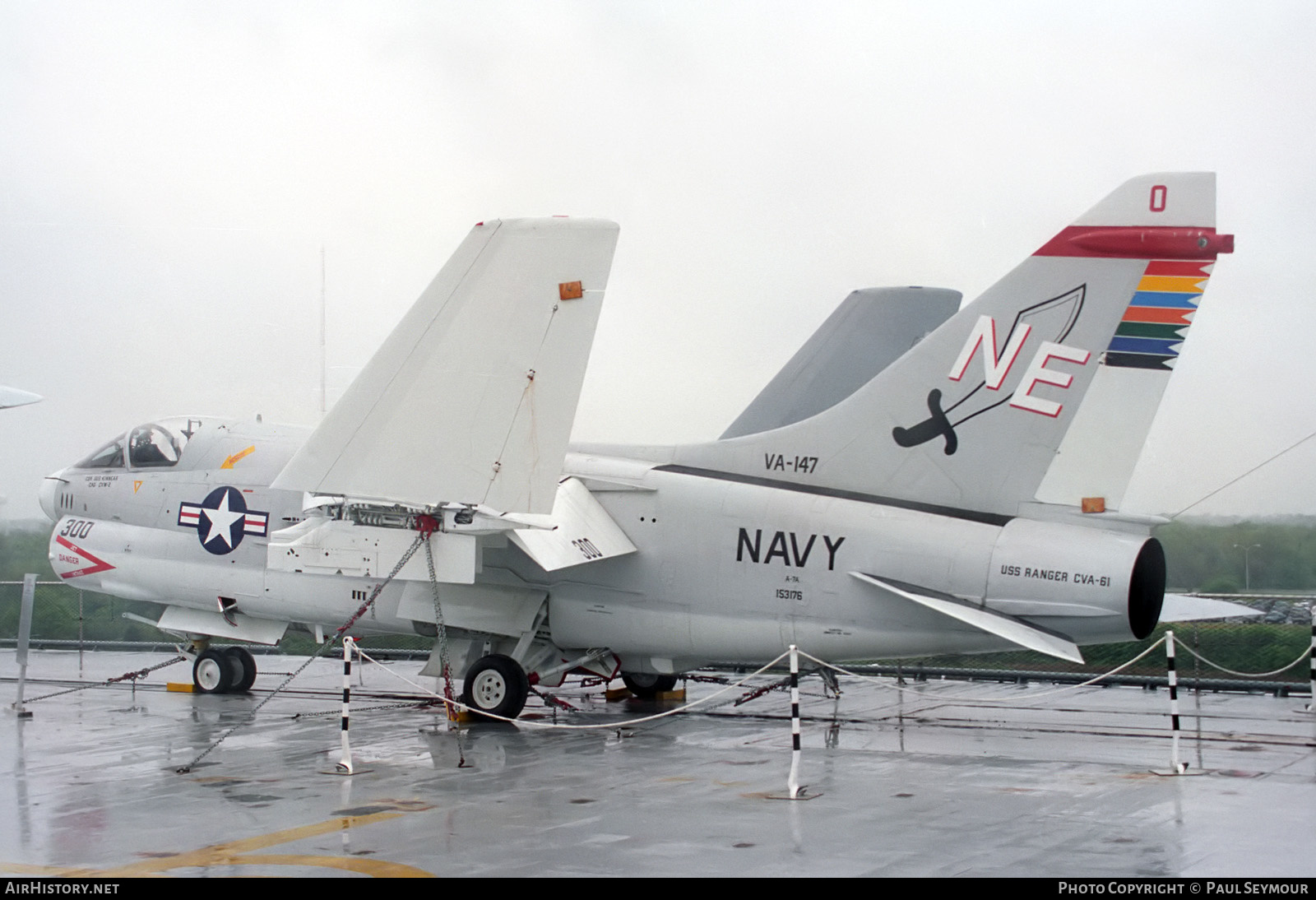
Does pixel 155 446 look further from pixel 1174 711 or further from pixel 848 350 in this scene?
pixel 1174 711

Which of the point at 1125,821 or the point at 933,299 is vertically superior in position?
the point at 933,299

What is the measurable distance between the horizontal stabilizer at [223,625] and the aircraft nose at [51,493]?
207 centimetres

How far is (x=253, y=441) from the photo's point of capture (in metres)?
14.9

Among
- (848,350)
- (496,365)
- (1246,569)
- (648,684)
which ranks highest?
(848,350)

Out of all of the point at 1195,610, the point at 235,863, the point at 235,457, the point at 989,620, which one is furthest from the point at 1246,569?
the point at 235,863

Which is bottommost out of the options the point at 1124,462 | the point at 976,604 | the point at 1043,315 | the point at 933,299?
the point at 976,604

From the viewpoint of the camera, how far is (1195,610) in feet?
38.5

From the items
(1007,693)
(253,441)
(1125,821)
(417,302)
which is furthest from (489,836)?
(1007,693)

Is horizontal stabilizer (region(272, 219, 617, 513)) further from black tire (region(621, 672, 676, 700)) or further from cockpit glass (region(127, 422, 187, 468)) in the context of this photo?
cockpit glass (region(127, 422, 187, 468))

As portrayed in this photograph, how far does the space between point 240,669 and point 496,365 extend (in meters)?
7.15

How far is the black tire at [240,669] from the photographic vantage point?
1589 centimetres

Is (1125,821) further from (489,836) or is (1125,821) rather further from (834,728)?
(834,728)

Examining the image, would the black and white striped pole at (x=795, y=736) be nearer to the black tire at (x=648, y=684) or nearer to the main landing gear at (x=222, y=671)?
the black tire at (x=648, y=684)

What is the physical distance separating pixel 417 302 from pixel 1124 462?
20.8 ft
